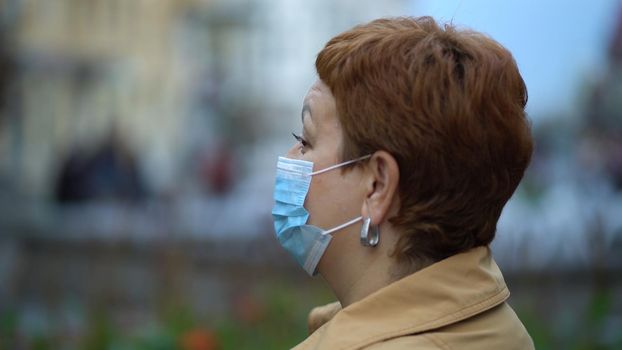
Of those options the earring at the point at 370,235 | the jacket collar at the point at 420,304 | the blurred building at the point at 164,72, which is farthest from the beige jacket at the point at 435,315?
the blurred building at the point at 164,72

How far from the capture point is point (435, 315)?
7.50 feet

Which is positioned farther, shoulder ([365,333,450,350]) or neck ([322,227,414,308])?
neck ([322,227,414,308])

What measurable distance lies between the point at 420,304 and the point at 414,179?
0.82ft

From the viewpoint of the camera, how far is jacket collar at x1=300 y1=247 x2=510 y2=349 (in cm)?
228

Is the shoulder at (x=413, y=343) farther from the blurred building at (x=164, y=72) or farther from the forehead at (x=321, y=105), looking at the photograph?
the blurred building at (x=164, y=72)

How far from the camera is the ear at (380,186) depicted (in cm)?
236

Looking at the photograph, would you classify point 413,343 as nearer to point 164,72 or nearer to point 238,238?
point 238,238

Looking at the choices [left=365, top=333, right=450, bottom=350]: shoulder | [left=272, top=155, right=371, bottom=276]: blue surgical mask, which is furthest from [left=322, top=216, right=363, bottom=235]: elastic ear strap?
[left=365, top=333, right=450, bottom=350]: shoulder

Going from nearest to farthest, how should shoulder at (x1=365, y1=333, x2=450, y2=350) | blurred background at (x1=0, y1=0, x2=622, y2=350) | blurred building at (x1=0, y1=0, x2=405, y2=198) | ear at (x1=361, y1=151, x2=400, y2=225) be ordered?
1. shoulder at (x1=365, y1=333, x2=450, y2=350)
2. ear at (x1=361, y1=151, x2=400, y2=225)
3. blurred background at (x1=0, y1=0, x2=622, y2=350)
4. blurred building at (x1=0, y1=0, x2=405, y2=198)

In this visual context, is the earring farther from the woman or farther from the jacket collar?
the jacket collar

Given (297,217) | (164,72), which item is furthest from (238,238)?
(164,72)

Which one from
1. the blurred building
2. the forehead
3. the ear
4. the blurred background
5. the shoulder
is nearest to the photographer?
the shoulder

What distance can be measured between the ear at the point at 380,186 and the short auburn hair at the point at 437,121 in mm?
16

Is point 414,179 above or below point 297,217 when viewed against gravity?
above
